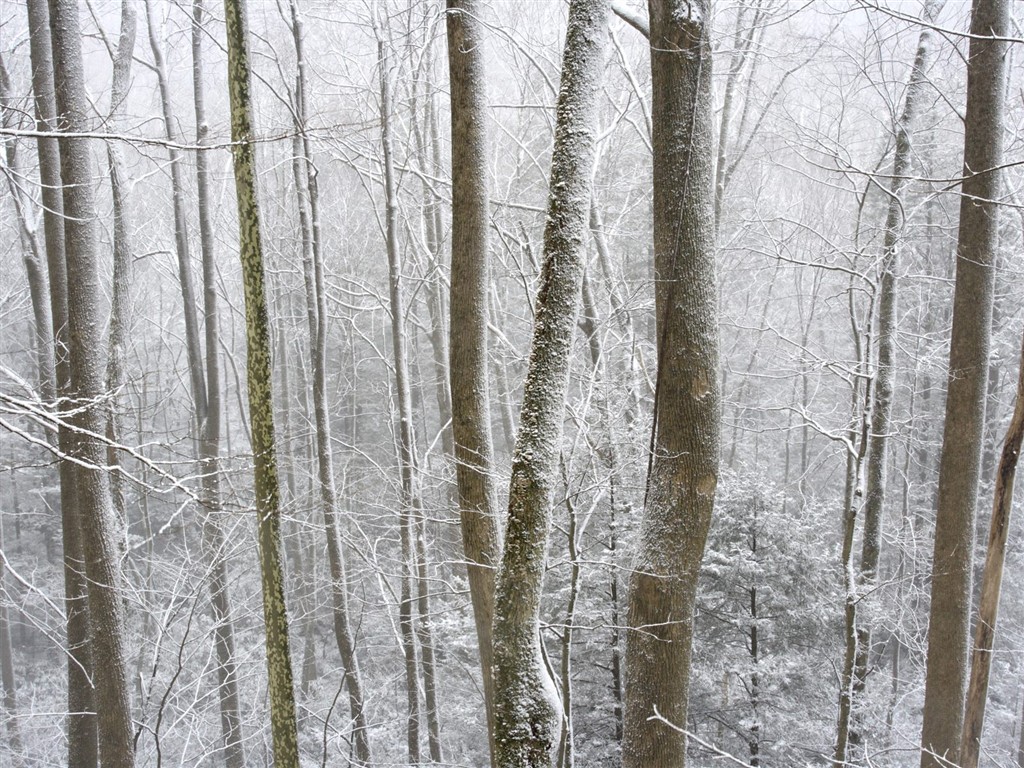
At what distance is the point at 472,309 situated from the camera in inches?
190

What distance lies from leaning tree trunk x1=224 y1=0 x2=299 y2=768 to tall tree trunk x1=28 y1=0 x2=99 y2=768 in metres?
3.18

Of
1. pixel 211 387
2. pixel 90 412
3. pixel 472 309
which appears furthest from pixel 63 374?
pixel 472 309

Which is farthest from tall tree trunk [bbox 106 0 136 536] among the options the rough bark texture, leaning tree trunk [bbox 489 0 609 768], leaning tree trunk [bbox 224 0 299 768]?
leaning tree trunk [bbox 489 0 609 768]

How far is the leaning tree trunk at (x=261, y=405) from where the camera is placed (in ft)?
12.9

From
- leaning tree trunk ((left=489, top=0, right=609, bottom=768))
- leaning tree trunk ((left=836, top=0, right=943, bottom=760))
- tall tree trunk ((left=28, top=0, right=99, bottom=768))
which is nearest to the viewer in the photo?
leaning tree trunk ((left=489, top=0, right=609, bottom=768))

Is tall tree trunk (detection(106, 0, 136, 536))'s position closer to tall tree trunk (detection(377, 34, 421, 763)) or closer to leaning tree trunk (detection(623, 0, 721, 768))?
tall tree trunk (detection(377, 34, 421, 763))

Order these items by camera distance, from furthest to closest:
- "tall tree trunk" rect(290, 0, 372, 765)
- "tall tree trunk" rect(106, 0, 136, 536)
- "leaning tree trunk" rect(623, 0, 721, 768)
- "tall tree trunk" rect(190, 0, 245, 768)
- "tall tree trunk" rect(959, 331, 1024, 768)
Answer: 1. "tall tree trunk" rect(190, 0, 245, 768)
2. "tall tree trunk" rect(290, 0, 372, 765)
3. "tall tree trunk" rect(106, 0, 136, 536)
4. "tall tree trunk" rect(959, 331, 1024, 768)
5. "leaning tree trunk" rect(623, 0, 721, 768)

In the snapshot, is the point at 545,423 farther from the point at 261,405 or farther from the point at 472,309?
the point at 261,405

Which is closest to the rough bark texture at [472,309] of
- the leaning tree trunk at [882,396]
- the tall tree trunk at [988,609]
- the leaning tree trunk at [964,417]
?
the tall tree trunk at [988,609]

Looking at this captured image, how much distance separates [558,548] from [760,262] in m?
9.34

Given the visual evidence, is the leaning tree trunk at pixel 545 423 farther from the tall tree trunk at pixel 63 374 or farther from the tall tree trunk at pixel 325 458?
the tall tree trunk at pixel 325 458

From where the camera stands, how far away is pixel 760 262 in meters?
15.4

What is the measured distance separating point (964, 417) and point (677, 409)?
3.18 metres

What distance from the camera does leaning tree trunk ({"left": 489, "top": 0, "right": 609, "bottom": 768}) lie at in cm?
340
